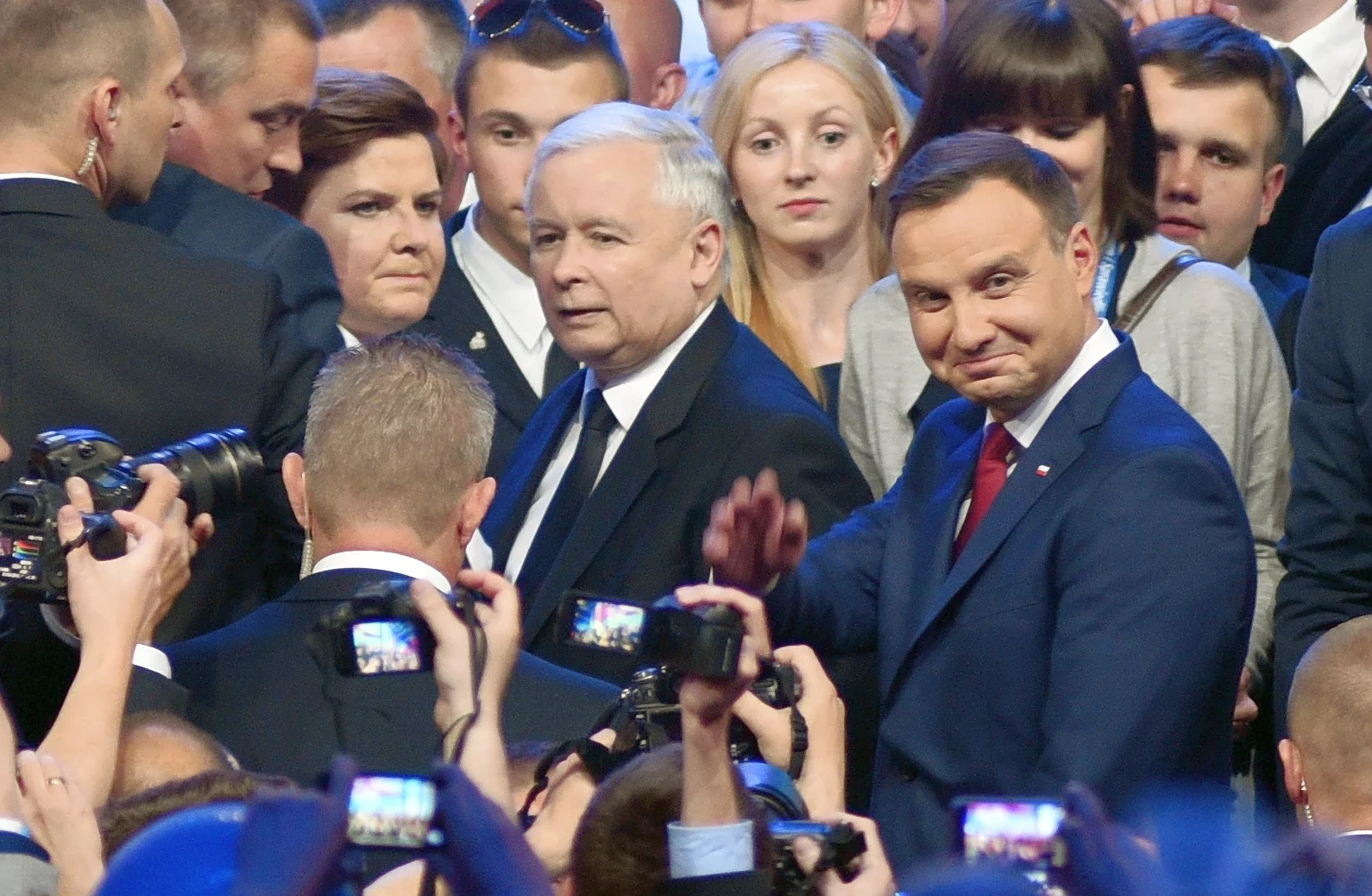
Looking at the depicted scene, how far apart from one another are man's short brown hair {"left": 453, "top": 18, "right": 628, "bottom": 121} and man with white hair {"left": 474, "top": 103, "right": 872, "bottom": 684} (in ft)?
3.17

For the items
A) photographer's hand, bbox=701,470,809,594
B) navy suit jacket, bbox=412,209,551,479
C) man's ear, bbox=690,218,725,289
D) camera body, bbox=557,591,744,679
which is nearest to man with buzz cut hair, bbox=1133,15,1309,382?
man's ear, bbox=690,218,725,289

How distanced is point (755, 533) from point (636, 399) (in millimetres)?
1342

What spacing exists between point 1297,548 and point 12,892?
2.63 meters

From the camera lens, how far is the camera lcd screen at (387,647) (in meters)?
3.02

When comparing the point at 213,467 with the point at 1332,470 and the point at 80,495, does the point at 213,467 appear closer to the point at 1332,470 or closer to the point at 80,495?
the point at 80,495

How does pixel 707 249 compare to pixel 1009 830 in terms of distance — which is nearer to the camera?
pixel 1009 830

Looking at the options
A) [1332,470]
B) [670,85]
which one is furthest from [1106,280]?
[670,85]

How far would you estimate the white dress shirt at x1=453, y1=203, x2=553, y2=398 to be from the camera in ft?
18.1

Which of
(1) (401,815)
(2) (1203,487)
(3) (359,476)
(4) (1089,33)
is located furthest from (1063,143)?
(1) (401,815)

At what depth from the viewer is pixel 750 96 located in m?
5.23

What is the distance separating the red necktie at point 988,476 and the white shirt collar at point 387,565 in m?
0.83

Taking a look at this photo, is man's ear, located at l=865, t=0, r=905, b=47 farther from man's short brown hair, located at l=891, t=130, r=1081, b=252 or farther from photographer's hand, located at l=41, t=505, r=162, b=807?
photographer's hand, located at l=41, t=505, r=162, b=807

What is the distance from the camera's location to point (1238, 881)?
1.58 m

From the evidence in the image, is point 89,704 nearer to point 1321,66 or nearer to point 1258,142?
point 1258,142
